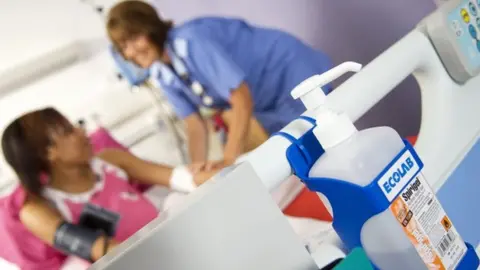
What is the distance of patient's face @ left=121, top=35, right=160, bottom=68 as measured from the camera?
151 cm

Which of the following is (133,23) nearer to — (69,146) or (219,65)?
(219,65)

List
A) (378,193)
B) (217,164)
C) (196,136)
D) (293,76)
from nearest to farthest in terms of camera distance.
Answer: (378,193) → (217,164) → (293,76) → (196,136)

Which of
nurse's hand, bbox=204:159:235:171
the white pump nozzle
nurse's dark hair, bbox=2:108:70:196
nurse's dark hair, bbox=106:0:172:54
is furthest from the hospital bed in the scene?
nurse's dark hair, bbox=2:108:70:196

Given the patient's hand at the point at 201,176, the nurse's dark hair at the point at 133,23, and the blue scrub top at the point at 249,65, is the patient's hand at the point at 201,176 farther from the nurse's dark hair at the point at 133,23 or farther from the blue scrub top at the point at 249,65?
the nurse's dark hair at the point at 133,23

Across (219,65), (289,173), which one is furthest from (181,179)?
(289,173)

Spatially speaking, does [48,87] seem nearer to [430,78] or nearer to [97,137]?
[97,137]

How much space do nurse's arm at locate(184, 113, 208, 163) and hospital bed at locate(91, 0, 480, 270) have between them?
97cm

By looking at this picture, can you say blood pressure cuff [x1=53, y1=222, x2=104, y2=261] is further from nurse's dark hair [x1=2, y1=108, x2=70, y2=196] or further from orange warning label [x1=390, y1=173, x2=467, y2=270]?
orange warning label [x1=390, y1=173, x2=467, y2=270]

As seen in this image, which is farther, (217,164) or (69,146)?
(69,146)

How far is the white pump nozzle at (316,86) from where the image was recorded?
0.54m

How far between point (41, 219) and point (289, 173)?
1165mm

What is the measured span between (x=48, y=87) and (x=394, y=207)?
1744 mm

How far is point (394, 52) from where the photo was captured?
78 centimetres

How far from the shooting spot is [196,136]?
5.78 feet
